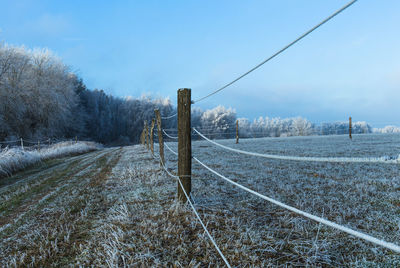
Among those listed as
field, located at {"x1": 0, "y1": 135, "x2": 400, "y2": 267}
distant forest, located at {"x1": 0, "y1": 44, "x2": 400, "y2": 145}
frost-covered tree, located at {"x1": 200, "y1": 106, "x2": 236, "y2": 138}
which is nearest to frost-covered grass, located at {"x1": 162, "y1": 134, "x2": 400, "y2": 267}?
field, located at {"x1": 0, "y1": 135, "x2": 400, "y2": 267}

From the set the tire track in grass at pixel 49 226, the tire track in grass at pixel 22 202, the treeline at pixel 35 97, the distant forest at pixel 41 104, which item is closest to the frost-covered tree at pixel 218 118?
the distant forest at pixel 41 104

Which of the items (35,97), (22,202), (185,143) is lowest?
(22,202)

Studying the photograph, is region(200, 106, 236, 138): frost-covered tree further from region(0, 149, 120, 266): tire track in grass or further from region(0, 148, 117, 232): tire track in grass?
region(0, 149, 120, 266): tire track in grass

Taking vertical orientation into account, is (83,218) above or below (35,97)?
below

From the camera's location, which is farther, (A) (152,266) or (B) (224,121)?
(B) (224,121)

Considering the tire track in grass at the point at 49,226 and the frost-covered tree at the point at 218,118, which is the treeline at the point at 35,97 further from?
the frost-covered tree at the point at 218,118

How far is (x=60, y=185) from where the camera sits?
A: 472cm

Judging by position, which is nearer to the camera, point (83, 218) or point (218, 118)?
point (83, 218)

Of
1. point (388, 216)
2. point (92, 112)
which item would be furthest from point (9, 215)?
point (92, 112)

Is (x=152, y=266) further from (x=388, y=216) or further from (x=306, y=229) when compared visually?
(x=388, y=216)

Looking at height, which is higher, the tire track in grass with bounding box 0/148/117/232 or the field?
the field

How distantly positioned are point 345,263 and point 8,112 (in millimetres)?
24661

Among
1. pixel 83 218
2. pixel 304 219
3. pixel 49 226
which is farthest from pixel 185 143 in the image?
pixel 49 226

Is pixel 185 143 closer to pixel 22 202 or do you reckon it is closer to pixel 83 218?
pixel 83 218
